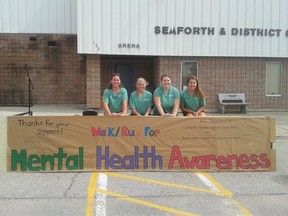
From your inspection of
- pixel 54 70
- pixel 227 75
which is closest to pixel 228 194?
pixel 227 75

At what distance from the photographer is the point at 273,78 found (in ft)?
53.8

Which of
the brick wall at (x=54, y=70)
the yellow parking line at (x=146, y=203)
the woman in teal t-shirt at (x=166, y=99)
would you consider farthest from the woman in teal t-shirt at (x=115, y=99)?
the brick wall at (x=54, y=70)

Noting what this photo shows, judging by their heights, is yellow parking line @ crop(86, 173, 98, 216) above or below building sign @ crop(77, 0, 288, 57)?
below

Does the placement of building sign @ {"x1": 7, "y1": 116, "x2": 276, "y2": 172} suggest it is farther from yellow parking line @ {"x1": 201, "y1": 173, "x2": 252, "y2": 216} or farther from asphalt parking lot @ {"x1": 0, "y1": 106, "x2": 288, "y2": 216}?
yellow parking line @ {"x1": 201, "y1": 173, "x2": 252, "y2": 216}

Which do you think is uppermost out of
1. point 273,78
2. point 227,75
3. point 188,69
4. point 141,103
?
point 188,69

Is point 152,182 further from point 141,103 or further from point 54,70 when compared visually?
point 54,70

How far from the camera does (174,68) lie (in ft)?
51.3

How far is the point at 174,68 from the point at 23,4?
8157mm

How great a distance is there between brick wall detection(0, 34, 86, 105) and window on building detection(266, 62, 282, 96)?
9.12m

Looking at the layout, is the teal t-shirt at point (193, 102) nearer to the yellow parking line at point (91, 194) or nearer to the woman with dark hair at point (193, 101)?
the woman with dark hair at point (193, 101)

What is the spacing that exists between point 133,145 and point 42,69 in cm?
1271

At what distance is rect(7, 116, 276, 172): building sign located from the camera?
6305mm

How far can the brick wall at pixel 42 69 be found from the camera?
57.4ft

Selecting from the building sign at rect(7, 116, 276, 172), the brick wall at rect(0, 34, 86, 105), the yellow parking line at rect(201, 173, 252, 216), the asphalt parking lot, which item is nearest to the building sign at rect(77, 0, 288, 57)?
the brick wall at rect(0, 34, 86, 105)
